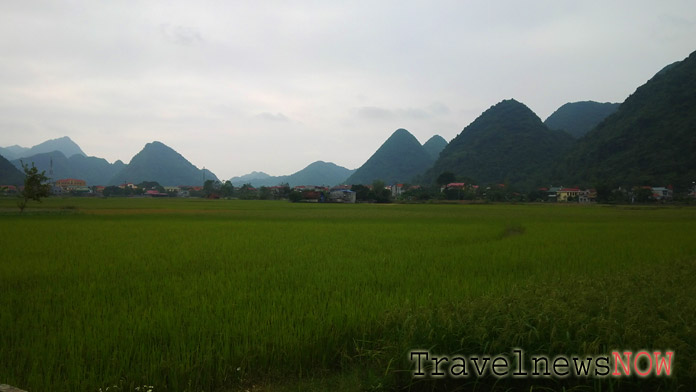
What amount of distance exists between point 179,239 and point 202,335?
27.2 ft

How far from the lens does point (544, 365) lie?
8.29 ft

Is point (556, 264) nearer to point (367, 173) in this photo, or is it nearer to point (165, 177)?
point (367, 173)

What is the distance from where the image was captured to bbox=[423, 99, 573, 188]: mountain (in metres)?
88.6

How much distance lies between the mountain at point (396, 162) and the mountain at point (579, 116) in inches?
2164

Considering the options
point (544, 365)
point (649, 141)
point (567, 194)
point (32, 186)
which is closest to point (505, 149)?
point (649, 141)

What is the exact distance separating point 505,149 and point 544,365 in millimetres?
106283

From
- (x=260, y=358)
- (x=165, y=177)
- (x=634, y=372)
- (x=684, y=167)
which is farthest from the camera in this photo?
(x=165, y=177)

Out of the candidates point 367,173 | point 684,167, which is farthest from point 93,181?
point 684,167

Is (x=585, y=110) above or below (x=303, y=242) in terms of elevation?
above

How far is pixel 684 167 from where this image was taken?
53.2 metres

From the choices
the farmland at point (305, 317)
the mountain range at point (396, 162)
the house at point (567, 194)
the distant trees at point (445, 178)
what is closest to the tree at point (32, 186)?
the farmland at point (305, 317)

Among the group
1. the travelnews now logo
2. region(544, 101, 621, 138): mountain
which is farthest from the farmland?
region(544, 101, 621, 138): mountain

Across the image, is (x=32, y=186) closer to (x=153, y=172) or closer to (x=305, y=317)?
(x=305, y=317)

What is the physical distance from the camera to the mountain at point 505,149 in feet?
291
